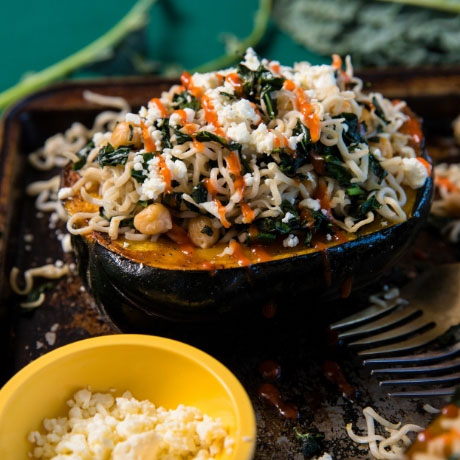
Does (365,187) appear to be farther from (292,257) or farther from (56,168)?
(56,168)

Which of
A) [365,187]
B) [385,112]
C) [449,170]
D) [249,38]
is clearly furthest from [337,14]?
[365,187]

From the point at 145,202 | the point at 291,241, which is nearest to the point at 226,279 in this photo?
the point at 291,241

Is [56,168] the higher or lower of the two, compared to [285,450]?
higher

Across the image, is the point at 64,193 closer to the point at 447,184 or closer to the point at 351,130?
the point at 351,130

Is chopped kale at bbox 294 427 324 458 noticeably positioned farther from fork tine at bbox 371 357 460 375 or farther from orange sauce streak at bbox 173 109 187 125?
orange sauce streak at bbox 173 109 187 125

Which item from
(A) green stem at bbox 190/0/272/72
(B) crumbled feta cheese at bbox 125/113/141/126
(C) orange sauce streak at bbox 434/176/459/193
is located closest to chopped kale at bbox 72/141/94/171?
(B) crumbled feta cheese at bbox 125/113/141/126

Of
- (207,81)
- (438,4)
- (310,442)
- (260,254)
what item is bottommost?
(310,442)
